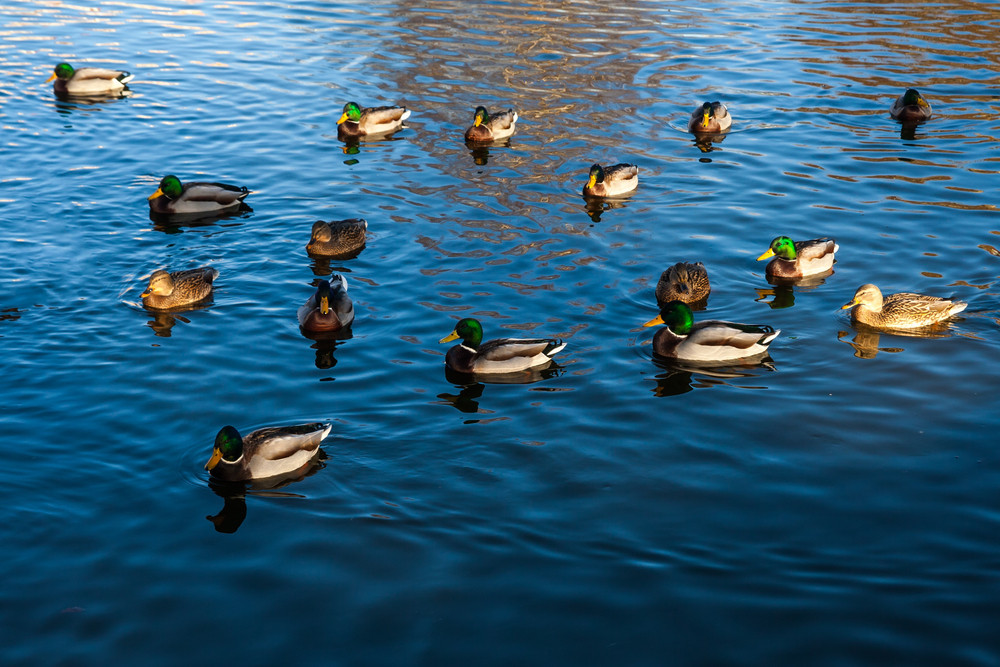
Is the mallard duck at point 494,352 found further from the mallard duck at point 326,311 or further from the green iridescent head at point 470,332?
the mallard duck at point 326,311

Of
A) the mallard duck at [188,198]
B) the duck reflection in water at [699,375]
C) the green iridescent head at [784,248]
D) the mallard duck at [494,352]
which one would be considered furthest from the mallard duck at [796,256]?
the mallard duck at [188,198]

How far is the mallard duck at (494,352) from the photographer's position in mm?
11508

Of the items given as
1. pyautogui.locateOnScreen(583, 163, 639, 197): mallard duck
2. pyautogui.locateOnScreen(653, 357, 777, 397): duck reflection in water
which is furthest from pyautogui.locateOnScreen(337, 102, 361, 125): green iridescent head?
pyautogui.locateOnScreen(653, 357, 777, 397): duck reflection in water

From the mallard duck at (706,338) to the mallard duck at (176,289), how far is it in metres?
5.97

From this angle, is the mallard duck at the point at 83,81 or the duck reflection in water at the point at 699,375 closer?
the duck reflection in water at the point at 699,375

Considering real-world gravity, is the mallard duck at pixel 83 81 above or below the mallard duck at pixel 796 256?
above

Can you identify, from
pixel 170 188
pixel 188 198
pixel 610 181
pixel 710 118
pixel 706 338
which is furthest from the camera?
pixel 710 118

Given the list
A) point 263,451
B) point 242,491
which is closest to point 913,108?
point 263,451

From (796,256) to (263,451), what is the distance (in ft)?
26.2

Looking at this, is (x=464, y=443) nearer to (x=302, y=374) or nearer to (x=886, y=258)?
(x=302, y=374)

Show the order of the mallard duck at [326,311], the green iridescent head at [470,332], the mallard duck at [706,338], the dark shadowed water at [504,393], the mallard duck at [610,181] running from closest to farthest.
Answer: the dark shadowed water at [504,393], the green iridescent head at [470,332], the mallard duck at [706,338], the mallard duck at [326,311], the mallard duck at [610,181]

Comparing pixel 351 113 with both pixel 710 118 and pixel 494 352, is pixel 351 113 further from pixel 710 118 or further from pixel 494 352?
pixel 494 352

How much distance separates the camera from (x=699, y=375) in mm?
11758

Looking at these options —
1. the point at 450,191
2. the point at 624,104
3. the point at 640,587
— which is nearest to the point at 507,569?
the point at 640,587
